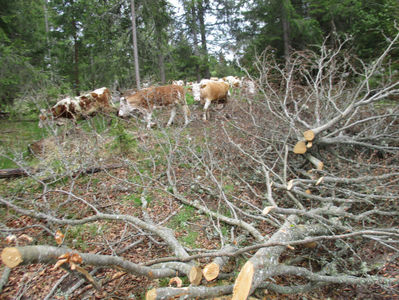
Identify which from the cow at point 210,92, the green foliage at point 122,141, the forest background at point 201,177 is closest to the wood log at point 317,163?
the forest background at point 201,177

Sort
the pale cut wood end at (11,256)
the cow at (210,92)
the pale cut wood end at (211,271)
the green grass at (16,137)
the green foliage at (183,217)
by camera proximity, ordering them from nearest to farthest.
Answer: the pale cut wood end at (11,256) < the pale cut wood end at (211,271) < the green foliage at (183,217) < the green grass at (16,137) < the cow at (210,92)

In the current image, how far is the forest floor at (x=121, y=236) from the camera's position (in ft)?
8.43

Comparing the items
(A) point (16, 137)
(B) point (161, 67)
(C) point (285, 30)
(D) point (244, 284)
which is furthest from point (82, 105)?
(C) point (285, 30)

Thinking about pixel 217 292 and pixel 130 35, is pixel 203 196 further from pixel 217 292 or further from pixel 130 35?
pixel 130 35

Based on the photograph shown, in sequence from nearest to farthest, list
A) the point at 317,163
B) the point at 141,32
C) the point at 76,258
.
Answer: the point at 76,258 → the point at 317,163 → the point at 141,32

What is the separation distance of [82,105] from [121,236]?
19.9 feet

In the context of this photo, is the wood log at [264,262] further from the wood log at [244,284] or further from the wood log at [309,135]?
the wood log at [309,135]

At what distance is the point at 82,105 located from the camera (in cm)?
784

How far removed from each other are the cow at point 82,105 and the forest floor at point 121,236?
7.61 ft

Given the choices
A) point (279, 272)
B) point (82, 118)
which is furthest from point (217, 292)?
point (82, 118)

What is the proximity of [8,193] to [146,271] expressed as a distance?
3796 millimetres

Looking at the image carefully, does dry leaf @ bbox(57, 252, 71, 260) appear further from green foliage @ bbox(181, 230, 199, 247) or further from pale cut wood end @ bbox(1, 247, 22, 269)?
green foliage @ bbox(181, 230, 199, 247)

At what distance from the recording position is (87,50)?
1041 cm

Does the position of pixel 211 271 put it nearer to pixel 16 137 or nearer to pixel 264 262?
pixel 264 262
